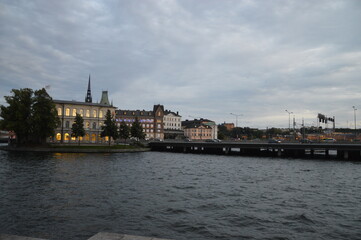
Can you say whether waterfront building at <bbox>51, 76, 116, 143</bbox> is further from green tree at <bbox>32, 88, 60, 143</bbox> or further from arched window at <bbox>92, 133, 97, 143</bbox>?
green tree at <bbox>32, 88, 60, 143</bbox>

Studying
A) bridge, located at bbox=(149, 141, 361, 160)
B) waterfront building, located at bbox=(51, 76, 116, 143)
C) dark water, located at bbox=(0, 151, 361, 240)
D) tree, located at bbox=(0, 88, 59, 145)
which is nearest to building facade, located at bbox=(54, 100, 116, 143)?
waterfront building, located at bbox=(51, 76, 116, 143)

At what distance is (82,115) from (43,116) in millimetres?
31607

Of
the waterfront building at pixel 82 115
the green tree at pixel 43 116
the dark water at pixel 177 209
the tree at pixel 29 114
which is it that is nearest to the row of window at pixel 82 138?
the waterfront building at pixel 82 115

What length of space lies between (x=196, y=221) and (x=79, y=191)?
14874 millimetres

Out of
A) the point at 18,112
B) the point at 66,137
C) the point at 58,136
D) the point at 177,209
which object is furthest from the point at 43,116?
the point at 177,209

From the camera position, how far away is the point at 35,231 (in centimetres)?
1719

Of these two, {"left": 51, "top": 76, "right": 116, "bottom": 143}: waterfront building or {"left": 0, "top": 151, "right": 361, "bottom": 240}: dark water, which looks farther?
{"left": 51, "top": 76, "right": 116, "bottom": 143}: waterfront building

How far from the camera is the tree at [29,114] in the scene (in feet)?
294

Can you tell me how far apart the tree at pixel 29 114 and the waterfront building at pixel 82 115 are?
2127cm

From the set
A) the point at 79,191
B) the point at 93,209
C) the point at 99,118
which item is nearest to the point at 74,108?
the point at 99,118

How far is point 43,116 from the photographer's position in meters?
90.2

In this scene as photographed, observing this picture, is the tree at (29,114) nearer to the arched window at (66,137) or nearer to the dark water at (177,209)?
the arched window at (66,137)

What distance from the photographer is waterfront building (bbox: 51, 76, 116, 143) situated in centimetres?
11776

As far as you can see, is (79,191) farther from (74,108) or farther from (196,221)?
(74,108)
